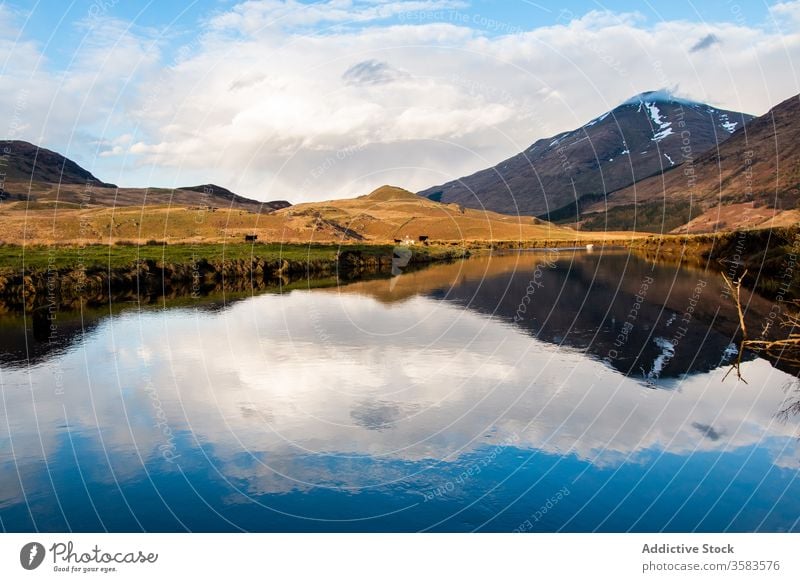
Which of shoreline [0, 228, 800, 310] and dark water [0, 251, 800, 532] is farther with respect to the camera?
shoreline [0, 228, 800, 310]

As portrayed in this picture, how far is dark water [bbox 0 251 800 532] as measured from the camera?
56.7 ft

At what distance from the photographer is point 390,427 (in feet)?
79.2

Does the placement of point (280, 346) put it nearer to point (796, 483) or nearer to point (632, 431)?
point (632, 431)

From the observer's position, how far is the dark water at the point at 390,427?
56.7 ft

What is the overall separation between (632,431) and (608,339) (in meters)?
18.4

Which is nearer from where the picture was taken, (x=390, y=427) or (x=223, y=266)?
(x=390, y=427)

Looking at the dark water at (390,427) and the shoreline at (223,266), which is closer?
the dark water at (390,427)

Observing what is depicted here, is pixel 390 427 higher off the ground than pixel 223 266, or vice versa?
pixel 223 266

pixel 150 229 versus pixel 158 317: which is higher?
pixel 150 229

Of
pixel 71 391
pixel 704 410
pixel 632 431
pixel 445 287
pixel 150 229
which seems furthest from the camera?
pixel 150 229

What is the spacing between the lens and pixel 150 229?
134m

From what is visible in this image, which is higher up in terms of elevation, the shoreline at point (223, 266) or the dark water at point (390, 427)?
the shoreline at point (223, 266)

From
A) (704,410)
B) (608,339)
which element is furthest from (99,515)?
(608,339)

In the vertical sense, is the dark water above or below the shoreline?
below
